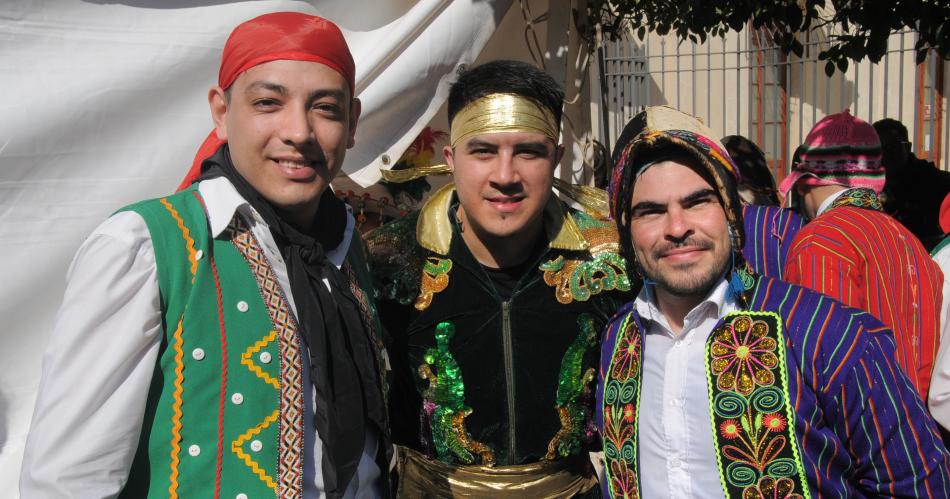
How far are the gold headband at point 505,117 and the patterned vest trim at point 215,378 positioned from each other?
961 mm

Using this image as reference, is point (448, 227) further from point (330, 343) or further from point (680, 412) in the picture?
point (680, 412)

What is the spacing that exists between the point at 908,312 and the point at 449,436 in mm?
1617

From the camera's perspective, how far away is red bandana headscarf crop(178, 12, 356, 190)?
159 cm

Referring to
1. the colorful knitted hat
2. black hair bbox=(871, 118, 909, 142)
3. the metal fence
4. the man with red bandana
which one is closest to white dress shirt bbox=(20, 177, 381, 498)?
the man with red bandana

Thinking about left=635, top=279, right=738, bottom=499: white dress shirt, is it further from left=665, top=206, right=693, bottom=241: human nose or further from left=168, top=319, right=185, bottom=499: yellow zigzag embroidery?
left=168, top=319, right=185, bottom=499: yellow zigzag embroidery

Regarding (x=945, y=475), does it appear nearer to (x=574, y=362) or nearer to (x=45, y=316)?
(x=574, y=362)

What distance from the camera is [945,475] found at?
5.03 feet

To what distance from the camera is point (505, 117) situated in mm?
2262

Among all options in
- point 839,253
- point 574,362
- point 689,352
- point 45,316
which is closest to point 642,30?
point 839,253

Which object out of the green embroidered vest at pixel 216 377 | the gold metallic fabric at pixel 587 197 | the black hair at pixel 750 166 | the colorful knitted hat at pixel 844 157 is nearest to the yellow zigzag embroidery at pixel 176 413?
the green embroidered vest at pixel 216 377

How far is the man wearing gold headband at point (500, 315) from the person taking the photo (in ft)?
7.41

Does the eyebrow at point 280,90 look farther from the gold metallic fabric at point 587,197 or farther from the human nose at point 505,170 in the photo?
the gold metallic fabric at point 587,197

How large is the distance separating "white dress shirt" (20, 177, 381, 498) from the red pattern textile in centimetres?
208

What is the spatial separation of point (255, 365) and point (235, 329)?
0.08 meters
